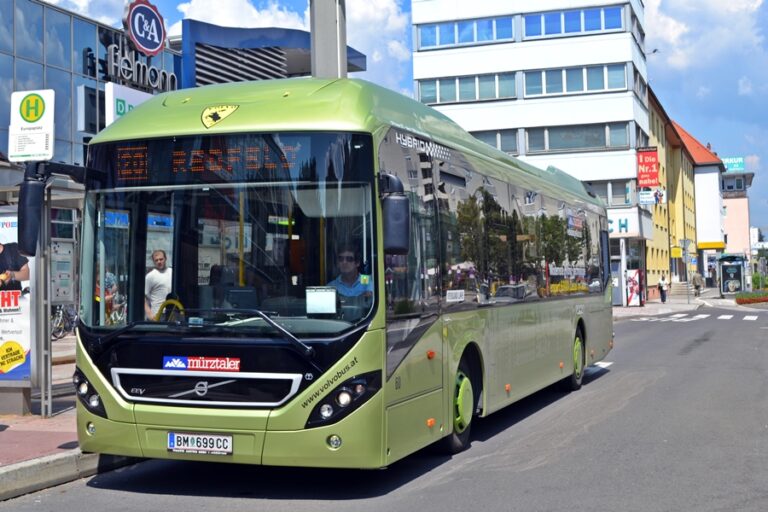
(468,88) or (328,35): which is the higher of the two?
(468,88)

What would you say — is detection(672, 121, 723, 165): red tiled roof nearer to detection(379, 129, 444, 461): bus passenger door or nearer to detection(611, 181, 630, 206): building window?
detection(611, 181, 630, 206): building window

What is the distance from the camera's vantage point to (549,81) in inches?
1972

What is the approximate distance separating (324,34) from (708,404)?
779cm

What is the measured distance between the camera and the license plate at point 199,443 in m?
7.03

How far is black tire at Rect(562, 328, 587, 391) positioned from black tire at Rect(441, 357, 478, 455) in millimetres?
5209

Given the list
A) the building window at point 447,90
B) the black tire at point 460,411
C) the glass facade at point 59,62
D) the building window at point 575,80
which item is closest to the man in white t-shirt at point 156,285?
the black tire at point 460,411

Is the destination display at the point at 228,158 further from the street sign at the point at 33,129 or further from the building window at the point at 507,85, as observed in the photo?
the building window at the point at 507,85

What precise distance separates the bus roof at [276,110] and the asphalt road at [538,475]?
2856mm

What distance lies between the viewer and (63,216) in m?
20.6

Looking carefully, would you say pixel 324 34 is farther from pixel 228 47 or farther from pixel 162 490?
pixel 228 47

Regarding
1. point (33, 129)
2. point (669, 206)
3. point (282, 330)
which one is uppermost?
point (669, 206)

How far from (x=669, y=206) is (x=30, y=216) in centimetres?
6896

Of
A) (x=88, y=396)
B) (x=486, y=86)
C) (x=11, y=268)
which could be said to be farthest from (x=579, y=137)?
(x=88, y=396)

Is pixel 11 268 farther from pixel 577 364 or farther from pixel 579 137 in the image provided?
pixel 579 137
